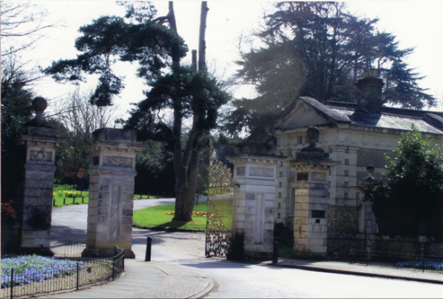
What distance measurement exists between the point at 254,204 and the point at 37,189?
6729mm

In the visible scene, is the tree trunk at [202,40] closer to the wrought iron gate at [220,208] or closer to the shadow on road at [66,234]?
the shadow on road at [66,234]

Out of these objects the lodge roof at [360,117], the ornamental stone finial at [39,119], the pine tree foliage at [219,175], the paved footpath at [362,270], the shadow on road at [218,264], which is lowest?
the shadow on road at [218,264]

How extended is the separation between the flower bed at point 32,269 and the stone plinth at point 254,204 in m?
6.58

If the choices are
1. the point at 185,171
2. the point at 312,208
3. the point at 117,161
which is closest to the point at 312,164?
the point at 312,208

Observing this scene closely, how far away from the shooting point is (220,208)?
18344 mm

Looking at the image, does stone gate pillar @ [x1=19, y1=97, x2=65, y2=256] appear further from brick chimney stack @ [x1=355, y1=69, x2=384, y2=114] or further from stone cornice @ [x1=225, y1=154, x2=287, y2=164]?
brick chimney stack @ [x1=355, y1=69, x2=384, y2=114]

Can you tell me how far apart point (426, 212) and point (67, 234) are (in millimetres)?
16810

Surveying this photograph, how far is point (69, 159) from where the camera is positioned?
2119 inches

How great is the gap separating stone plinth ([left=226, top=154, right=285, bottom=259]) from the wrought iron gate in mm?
590

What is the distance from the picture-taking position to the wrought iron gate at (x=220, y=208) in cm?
1783

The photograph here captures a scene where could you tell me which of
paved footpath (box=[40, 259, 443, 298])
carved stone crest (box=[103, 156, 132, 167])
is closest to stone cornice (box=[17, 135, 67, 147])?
carved stone crest (box=[103, 156, 132, 167])

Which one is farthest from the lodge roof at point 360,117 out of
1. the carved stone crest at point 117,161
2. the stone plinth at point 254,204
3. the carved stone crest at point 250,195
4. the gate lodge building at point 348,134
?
the carved stone crest at point 117,161

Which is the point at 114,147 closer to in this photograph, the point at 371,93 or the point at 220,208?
the point at 220,208

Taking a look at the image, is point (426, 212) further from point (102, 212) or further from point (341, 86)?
point (341, 86)
